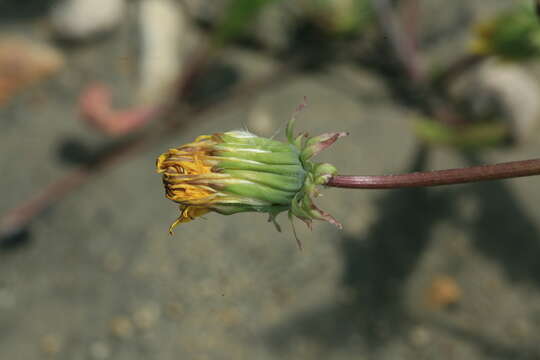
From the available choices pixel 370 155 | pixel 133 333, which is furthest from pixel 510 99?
pixel 133 333

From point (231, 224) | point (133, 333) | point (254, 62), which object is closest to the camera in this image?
point (133, 333)

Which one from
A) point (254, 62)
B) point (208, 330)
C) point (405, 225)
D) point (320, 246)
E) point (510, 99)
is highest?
point (510, 99)

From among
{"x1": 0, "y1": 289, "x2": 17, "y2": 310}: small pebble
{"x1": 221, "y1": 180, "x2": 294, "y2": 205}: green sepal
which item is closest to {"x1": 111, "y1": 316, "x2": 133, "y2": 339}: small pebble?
{"x1": 0, "y1": 289, "x2": 17, "y2": 310}: small pebble

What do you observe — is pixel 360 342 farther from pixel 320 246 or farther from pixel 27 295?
pixel 27 295

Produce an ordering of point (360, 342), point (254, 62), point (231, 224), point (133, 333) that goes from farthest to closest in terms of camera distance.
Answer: point (254, 62), point (231, 224), point (133, 333), point (360, 342)

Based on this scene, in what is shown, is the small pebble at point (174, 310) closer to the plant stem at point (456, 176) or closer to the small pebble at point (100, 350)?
the small pebble at point (100, 350)

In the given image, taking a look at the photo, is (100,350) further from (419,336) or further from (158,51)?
(158,51)

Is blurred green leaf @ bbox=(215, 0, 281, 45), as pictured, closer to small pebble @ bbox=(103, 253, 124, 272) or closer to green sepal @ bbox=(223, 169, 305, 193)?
small pebble @ bbox=(103, 253, 124, 272)
